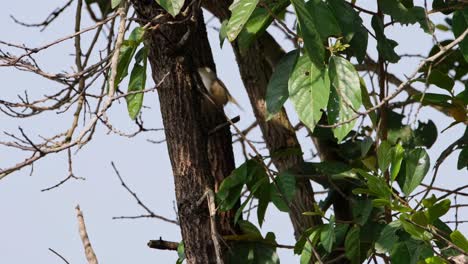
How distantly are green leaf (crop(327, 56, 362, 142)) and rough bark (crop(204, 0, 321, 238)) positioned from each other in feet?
1.75

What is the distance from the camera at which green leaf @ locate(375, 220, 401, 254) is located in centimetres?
195

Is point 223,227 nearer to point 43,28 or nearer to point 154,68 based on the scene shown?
point 154,68

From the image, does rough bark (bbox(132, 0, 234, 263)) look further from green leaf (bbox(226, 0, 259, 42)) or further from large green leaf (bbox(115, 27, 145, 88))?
green leaf (bbox(226, 0, 259, 42))

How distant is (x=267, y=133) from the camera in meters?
2.41

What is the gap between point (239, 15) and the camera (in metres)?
1.72

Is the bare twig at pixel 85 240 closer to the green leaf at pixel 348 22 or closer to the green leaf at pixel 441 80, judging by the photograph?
the green leaf at pixel 348 22

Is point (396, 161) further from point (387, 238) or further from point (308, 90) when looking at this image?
point (308, 90)

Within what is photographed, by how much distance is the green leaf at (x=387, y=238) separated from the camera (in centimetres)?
195

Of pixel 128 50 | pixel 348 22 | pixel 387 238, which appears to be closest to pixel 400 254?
pixel 387 238

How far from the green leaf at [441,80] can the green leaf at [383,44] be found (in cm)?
9

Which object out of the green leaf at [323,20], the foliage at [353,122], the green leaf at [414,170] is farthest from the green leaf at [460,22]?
the green leaf at [323,20]

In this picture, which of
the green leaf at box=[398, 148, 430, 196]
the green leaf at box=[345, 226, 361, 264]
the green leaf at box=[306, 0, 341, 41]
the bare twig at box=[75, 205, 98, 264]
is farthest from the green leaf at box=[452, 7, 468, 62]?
the bare twig at box=[75, 205, 98, 264]

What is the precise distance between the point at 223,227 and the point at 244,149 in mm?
231

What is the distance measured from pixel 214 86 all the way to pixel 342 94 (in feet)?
1.52
